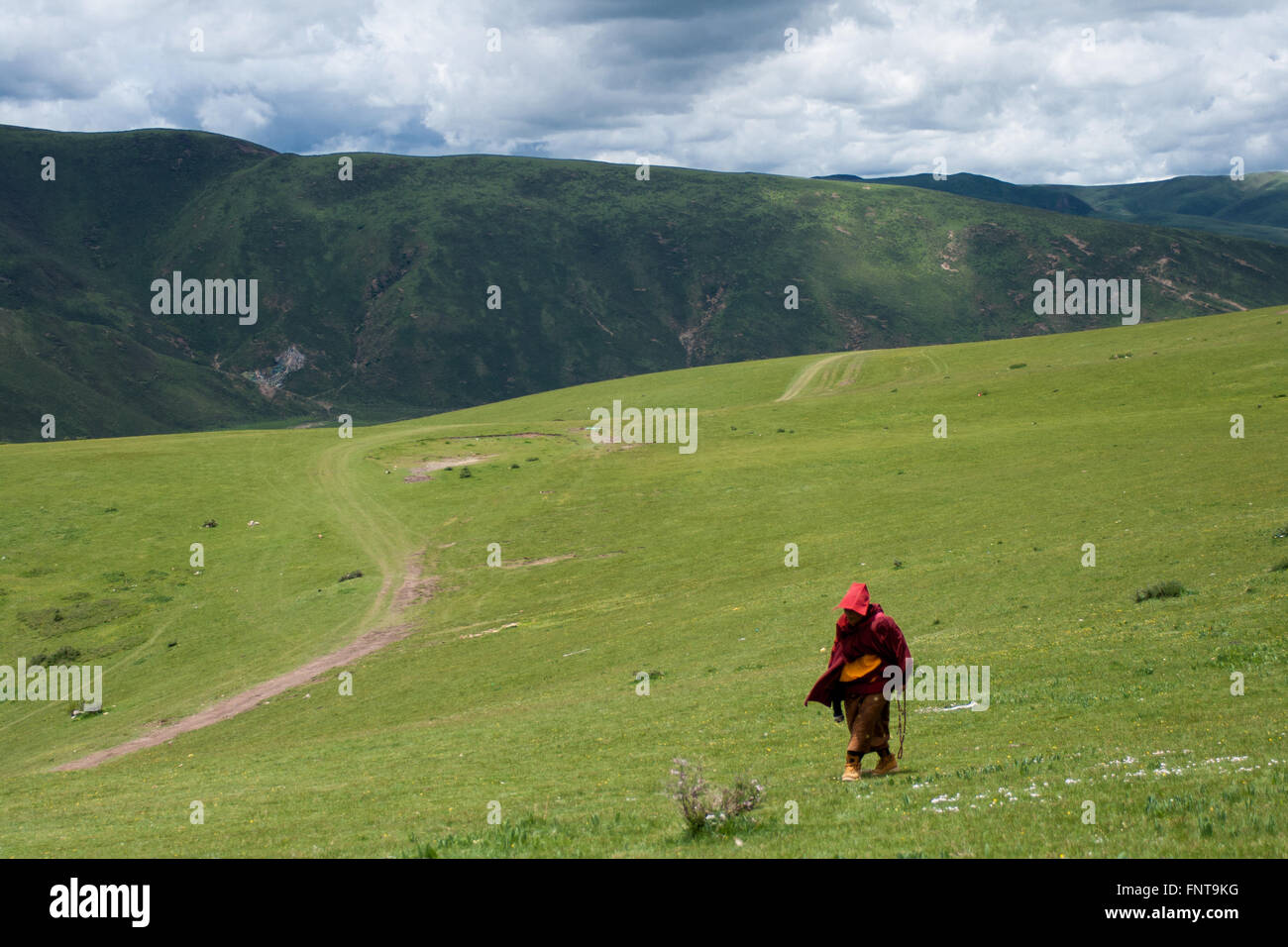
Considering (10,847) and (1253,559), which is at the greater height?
(1253,559)

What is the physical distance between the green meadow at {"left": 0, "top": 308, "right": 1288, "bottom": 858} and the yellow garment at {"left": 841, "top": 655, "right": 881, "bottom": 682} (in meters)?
1.68

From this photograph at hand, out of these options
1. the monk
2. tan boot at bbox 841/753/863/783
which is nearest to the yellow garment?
the monk

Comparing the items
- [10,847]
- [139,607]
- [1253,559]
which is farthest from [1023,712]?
[139,607]

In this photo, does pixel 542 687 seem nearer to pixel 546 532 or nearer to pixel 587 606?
pixel 587 606

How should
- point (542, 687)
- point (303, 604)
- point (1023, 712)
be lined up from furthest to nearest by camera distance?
point (303, 604), point (542, 687), point (1023, 712)

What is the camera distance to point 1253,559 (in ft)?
93.4

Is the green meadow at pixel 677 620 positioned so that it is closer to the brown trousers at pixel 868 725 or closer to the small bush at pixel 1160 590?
the small bush at pixel 1160 590

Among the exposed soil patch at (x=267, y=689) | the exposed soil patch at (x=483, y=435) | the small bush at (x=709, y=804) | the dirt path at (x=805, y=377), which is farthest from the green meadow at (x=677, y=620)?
the dirt path at (x=805, y=377)

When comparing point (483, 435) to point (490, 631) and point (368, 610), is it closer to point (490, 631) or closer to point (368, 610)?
point (368, 610)

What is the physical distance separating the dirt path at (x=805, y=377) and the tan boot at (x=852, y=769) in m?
88.4

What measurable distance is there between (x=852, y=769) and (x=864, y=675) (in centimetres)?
147

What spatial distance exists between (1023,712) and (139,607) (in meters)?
A: 44.9

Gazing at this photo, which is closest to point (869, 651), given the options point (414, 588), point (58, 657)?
point (414, 588)

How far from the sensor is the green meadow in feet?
45.2
